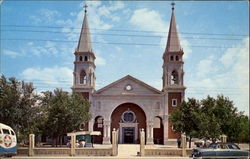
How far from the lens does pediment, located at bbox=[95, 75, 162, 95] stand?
52062mm

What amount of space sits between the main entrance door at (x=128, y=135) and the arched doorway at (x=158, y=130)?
3664mm

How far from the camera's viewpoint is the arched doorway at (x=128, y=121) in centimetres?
5228

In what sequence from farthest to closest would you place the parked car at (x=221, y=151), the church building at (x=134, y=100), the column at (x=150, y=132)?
the church building at (x=134, y=100) → the column at (x=150, y=132) → the parked car at (x=221, y=151)

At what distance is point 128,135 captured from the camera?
52375mm

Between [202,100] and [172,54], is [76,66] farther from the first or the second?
[202,100]

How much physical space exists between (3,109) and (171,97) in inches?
1150

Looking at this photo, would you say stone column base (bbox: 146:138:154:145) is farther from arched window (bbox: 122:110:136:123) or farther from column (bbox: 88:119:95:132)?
column (bbox: 88:119:95:132)

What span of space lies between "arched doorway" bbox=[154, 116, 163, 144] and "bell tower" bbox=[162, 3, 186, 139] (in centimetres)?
366

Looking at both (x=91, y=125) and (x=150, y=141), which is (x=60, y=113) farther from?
(x=150, y=141)

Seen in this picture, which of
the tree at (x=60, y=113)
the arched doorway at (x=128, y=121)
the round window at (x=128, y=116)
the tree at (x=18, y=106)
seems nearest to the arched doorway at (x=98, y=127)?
the arched doorway at (x=128, y=121)

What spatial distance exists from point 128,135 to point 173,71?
11.9m

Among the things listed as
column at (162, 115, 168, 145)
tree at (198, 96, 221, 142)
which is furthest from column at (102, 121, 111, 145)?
tree at (198, 96, 221, 142)

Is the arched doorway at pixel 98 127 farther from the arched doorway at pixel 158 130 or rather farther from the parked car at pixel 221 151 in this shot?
the parked car at pixel 221 151

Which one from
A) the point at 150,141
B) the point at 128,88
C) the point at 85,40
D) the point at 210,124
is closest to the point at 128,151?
the point at 210,124
